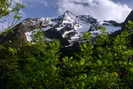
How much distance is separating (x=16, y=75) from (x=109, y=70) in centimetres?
357

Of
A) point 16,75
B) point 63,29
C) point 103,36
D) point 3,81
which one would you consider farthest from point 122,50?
point 63,29

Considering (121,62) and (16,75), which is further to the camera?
(16,75)

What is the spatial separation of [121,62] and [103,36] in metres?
1.67

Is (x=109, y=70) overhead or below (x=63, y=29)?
overhead

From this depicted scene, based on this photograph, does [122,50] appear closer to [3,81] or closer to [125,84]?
[125,84]

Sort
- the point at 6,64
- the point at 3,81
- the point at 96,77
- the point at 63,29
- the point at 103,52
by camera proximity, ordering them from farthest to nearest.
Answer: the point at 63,29, the point at 3,81, the point at 6,64, the point at 103,52, the point at 96,77

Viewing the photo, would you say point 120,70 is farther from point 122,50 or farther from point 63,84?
point 63,84

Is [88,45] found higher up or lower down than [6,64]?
higher up

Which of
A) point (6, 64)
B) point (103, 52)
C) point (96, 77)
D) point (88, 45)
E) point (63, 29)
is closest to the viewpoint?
point (96, 77)

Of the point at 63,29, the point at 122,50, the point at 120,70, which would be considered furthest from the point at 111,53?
the point at 63,29

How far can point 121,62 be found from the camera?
444 inches

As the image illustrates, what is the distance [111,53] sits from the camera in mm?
11781

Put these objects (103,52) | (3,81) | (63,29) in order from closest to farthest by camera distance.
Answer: (103,52)
(3,81)
(63,29)

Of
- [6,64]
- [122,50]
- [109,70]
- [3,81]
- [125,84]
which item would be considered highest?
[122,50]
